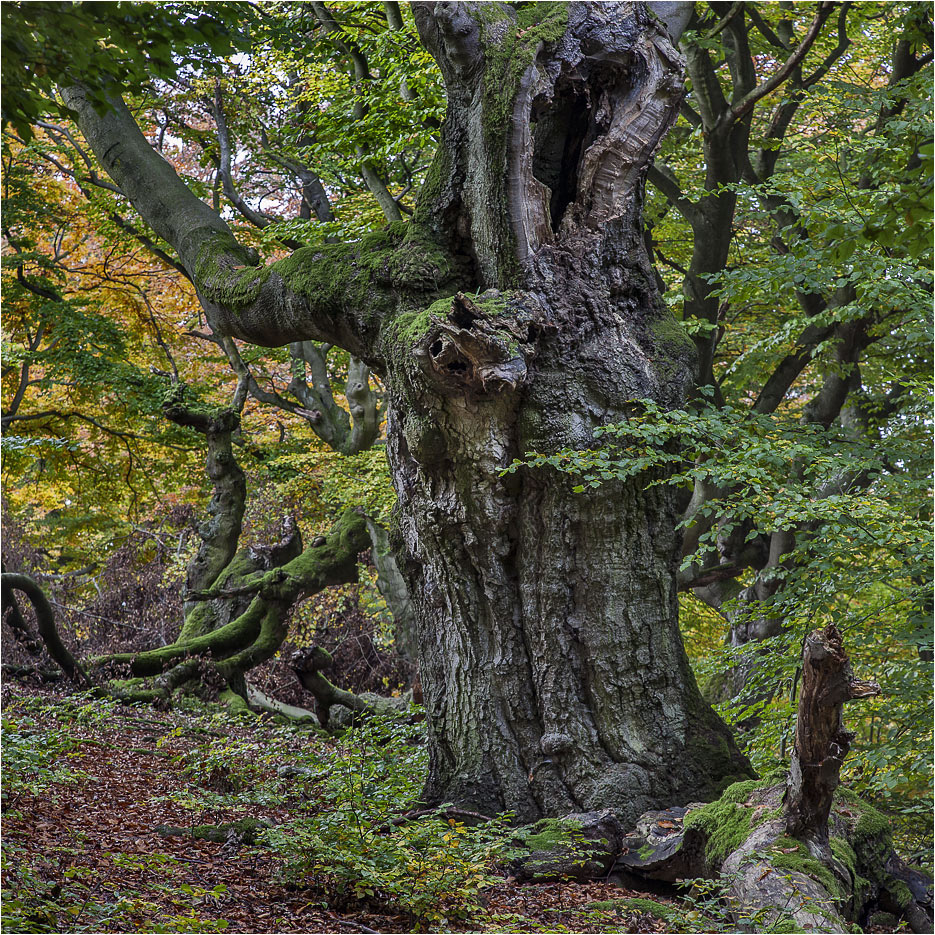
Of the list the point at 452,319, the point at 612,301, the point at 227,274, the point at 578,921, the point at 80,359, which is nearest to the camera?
the point at 578,921

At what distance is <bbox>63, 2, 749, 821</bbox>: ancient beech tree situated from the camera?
4.68m

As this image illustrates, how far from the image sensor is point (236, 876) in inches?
154

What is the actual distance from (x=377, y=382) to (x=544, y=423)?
13107 millimetres

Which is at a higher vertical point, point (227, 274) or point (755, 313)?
point (755, 313)

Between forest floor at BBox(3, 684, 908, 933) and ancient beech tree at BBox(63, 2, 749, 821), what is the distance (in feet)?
2.41

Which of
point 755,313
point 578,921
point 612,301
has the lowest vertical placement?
point 578,921

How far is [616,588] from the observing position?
4.77 m

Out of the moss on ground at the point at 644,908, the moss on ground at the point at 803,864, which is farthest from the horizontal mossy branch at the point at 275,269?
the moss on ground at the point at 803,864

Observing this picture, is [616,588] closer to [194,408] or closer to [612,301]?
[612,301]

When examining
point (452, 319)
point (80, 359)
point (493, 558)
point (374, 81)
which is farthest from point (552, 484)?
point (80, 359)

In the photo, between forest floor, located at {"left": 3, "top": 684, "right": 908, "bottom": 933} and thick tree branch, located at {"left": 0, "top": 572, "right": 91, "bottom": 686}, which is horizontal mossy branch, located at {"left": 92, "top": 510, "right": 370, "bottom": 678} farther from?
forest floor, located at {"left": 3, "top": 684, "right": 908, "bottom": 933}

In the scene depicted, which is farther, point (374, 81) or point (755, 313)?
point (755, 313)

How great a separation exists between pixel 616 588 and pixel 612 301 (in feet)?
5.49

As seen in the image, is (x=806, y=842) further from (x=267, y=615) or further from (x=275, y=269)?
(x=267, y=615)
